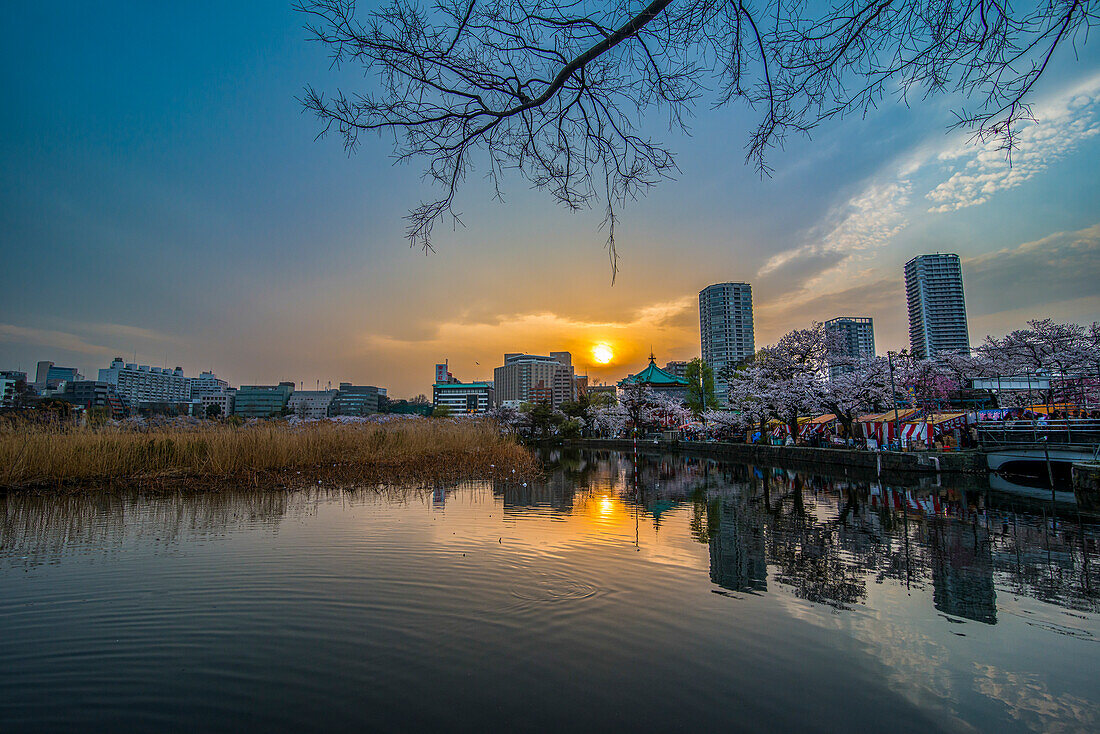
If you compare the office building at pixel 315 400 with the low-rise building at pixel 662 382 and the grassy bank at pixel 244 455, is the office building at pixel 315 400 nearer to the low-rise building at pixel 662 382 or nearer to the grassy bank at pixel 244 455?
the low-rise building at pixel 662 382

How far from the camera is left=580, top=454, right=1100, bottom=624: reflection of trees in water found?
568 centimetres

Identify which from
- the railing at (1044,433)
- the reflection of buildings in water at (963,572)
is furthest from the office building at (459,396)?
the reflection of buildings in water at (963,572)

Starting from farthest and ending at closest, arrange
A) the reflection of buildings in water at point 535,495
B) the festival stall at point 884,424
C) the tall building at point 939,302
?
the tall building at point 939,302 → the festival stall at point 884,424 → the reflection of buildings in water at point 535,495

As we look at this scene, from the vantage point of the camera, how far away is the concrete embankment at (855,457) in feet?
66.8

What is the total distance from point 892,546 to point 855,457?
18.5m

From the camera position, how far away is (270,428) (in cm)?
1582

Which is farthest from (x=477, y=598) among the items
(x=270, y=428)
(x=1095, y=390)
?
(x=1095, y=390)

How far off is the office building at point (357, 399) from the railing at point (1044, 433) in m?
153

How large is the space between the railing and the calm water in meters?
11.8

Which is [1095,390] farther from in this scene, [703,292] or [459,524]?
[703,292]

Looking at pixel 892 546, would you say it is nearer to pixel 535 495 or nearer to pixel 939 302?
pixel 535 495

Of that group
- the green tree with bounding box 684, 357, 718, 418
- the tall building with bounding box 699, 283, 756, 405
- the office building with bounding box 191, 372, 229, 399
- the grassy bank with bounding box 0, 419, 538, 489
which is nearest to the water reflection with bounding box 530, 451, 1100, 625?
the grassy bank with bounding box 0, 419, 538, 489

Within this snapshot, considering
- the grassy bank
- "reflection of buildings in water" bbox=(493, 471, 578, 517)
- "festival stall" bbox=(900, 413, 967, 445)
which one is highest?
"festival stall" bbox=(900, 413, 967, 445)

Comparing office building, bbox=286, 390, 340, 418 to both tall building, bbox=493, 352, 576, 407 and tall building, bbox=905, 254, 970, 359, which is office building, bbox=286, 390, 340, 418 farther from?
tall building, bbox=905, 254, 970, 359
